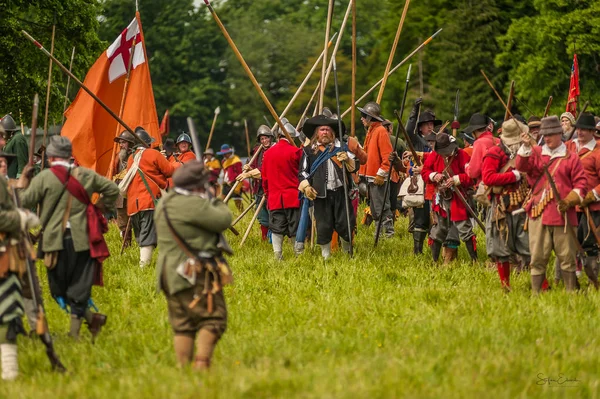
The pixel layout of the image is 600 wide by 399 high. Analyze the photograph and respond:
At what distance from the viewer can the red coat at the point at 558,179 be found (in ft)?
33.9

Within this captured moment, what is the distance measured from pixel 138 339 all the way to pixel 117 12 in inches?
2345

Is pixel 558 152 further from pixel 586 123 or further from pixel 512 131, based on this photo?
pixel 512 131

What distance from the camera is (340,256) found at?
14.1 metres

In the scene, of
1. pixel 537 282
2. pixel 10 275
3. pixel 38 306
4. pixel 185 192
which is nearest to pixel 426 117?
pixel 537 282

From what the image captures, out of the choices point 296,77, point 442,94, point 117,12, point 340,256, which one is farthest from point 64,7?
point 296,77

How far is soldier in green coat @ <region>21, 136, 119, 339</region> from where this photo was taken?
357 inches

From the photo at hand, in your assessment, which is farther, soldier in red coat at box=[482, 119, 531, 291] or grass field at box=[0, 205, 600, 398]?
soldier in red coat at box=[482, 119, 531, 291]

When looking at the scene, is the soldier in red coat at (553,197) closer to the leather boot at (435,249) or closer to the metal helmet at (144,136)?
the leather boot at (435,249)

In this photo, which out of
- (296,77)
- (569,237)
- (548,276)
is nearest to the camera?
(569,237)

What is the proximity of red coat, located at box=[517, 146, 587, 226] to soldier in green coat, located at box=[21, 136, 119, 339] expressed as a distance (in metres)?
4.08

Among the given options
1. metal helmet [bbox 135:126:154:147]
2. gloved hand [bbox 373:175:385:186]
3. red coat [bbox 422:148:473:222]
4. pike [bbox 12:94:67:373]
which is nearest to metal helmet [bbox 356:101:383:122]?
gloved hand [bbox 373:175:385:186]

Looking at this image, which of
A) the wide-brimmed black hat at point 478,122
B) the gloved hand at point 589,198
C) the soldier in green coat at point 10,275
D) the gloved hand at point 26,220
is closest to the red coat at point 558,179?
the gloved hand at point 589,198

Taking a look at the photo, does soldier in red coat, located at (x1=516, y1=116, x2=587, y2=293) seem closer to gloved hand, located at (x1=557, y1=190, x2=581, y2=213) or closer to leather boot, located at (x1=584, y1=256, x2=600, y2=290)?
gloved hand, located at (x1=557, y1=190, x2=581, y2=213)

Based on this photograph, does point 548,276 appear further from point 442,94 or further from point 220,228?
point 442,94
